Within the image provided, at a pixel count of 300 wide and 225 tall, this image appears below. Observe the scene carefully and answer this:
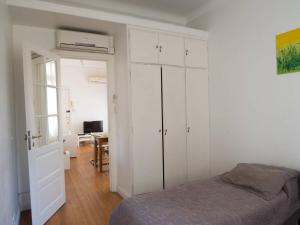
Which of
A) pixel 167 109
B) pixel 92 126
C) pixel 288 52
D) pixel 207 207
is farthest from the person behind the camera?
pixel 92 126

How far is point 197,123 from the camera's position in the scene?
10.5 feet

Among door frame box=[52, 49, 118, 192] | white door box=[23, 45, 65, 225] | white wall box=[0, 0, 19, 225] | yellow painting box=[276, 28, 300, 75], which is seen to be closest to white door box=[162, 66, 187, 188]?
door frame box=[52, 49, 118, 192]

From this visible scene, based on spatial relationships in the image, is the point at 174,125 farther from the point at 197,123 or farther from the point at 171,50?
the point at 171,50

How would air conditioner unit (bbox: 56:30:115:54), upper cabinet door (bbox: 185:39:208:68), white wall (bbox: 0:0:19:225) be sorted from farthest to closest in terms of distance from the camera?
1. upper cabinet door (bbox: 185:39:208:68)
2. air conditioner unit (bbox: 56:30:115:54)
3. white wall (bbox: 0:0:19:225)

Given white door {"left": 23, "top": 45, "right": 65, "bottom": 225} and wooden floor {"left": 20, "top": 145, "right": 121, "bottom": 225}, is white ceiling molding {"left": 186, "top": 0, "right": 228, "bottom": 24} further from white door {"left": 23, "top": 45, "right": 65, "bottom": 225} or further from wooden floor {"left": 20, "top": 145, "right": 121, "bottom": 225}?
wooden floor {"left": 20, "top": 145, "right": 121, "bottom": 225}

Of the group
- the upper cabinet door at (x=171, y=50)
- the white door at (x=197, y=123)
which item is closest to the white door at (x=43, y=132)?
the upper cabinet door at (x=171, y=50)

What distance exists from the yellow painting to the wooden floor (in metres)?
2.62

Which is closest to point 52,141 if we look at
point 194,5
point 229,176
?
point 229,176

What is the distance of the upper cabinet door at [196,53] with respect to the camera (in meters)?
3.10

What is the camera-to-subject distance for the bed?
1521 millimetres

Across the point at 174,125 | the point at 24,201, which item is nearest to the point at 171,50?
the point at 174,125

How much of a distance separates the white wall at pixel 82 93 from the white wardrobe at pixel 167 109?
490 centimetres

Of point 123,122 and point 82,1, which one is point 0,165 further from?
point 82,1

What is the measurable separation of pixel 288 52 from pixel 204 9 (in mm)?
1557
